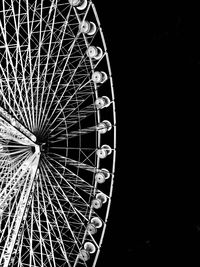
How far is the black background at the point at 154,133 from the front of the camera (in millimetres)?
11617

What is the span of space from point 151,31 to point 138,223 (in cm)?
620

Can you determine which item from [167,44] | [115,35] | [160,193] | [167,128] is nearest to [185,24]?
[167,44]

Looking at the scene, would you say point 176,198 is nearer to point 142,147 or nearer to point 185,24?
point 142,147

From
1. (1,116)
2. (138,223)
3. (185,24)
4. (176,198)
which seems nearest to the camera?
(1,116)

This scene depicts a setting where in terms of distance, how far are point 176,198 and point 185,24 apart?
5232mm

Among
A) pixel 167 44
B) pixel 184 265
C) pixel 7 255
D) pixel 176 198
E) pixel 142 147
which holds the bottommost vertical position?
pixel 184 265

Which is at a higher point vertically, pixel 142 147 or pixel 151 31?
pixel 151 31

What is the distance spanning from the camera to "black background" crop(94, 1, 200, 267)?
38.1ft

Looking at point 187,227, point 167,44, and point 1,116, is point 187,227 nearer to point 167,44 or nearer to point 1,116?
point 167,44

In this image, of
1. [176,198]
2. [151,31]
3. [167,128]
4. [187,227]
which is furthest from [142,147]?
[151,31]

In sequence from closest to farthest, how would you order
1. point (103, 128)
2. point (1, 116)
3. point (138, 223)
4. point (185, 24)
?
point (1, 116) < point (103, 128) < point (185, 24) < point (138, 223)

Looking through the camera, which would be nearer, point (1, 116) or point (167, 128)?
point (1, 116)

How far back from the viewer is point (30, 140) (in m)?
8.88

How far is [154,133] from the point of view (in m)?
12.5
